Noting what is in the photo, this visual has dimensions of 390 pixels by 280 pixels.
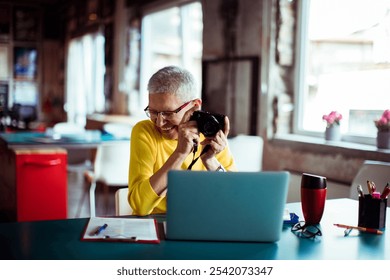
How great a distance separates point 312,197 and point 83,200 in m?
4.24

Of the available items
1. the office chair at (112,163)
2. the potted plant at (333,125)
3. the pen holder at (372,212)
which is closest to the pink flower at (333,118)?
the potted plant at (333,125)

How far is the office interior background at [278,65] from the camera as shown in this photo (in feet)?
12.6

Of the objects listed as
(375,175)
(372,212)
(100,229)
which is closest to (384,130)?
(375,175)

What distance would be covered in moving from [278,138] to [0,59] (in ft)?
29.7

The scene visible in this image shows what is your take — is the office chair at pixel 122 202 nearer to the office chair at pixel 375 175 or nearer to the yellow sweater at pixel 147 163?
the yellow sweater at pixel 147 163

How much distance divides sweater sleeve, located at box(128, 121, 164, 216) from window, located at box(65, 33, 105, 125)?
7020mm

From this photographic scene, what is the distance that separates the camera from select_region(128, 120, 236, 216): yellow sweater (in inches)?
73.9

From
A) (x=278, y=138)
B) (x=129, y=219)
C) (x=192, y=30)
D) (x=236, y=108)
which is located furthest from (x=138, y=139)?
(x=192, y=30)

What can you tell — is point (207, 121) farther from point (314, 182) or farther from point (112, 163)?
point (112, 163)

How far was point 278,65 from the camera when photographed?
459 cm

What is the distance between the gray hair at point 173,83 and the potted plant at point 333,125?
84.5 inches
